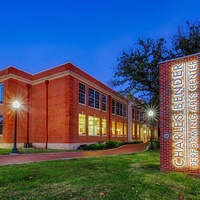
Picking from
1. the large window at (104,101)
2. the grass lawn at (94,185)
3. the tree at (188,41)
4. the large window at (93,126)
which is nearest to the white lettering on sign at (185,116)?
the grass lawn at (94,185)

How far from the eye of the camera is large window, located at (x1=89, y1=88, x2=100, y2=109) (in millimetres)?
22672

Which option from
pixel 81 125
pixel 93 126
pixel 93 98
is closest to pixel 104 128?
pixel 93 126

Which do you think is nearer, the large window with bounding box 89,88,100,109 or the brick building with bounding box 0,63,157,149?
the brick building with bounding box 0,63,157,149

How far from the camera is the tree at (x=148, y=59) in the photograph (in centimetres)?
1703

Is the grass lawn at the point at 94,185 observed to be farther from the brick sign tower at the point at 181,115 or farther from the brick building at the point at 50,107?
the brick building at the point at 50,107

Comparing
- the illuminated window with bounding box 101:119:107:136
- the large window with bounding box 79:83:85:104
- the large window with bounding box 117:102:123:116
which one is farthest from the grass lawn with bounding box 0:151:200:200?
the large window with bounding box 117:102:123:116

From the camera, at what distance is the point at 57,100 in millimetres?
19219

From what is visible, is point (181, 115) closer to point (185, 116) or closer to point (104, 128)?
point (185, 116)

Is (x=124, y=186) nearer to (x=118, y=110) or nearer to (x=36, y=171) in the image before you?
(x=36, y=171)

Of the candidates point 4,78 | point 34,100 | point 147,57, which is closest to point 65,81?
point 34,100

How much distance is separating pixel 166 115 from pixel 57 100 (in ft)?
43.4

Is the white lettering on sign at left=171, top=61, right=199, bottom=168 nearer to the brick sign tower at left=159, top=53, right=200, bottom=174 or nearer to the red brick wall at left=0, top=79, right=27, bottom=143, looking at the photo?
the brick sign tower at left=159, top=53, right=200, bottom=174

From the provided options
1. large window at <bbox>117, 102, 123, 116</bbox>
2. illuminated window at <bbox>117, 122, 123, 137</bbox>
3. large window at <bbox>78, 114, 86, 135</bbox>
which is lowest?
illuminated window at <bbox>117, 122, 123, 137</bbox>

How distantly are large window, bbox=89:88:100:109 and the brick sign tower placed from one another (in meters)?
15.2
